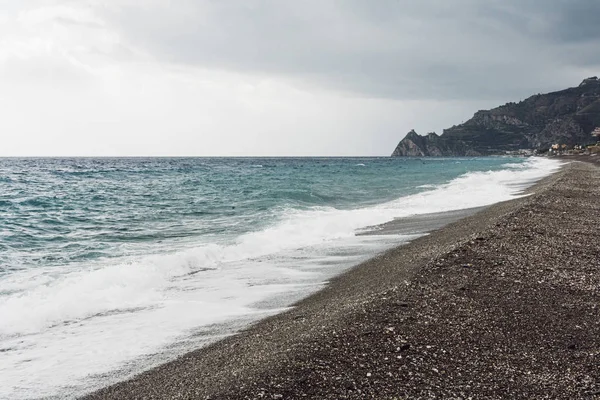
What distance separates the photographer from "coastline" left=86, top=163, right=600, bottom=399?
460 cm

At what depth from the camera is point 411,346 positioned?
17.7 feet

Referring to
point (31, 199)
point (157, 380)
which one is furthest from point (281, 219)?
point (31, 199)

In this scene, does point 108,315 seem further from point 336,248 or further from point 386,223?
point 386,223

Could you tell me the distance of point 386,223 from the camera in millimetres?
18875

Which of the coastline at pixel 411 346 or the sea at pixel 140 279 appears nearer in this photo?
the coastline at pixel 411 346

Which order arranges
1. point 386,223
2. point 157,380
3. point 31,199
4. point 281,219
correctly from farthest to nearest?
1. point 31,199
2. point 281,219
3. point 386,223
4. point 157,380

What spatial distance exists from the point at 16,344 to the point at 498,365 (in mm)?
7279

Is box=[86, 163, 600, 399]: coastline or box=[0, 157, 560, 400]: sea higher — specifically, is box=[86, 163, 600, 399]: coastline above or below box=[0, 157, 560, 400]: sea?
above

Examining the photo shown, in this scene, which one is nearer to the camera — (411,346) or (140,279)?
(411,346)

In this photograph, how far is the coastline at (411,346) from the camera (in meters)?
4.60

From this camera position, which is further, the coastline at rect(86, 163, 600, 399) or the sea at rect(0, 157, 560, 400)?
the sea at rect(0, 157, 560, 400)

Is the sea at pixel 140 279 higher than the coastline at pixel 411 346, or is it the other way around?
the coastline at pixel 411 346

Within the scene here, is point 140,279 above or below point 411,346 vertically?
below

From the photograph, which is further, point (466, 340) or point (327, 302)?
point (327, 302)
